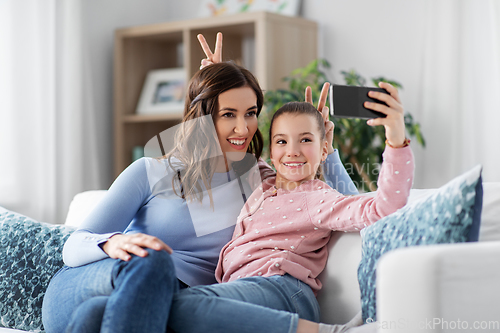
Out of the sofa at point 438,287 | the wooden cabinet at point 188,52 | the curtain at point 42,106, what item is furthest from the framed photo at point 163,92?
the sofa at point 438,287

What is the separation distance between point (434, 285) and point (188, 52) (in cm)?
229

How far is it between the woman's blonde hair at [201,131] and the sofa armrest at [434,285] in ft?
1.99

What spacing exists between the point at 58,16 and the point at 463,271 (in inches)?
99.8

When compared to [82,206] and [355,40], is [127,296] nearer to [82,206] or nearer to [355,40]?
[82,206]

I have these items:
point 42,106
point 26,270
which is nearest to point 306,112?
point 26,270

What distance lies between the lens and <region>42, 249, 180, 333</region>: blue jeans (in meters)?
0.92

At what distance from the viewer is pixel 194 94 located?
1374 mm

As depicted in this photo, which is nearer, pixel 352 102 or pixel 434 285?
pixel 434 285

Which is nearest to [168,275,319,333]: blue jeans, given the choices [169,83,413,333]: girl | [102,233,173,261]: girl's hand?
[169,83,413,333]: girl

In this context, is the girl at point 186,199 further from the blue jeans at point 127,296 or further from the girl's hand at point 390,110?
the girl's hand at point 390,110

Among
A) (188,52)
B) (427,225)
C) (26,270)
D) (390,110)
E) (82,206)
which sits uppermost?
(188,52)

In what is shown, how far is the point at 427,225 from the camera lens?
970 millimetres

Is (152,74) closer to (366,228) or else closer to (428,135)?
(428,135)

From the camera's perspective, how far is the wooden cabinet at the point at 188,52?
265 cm
